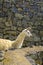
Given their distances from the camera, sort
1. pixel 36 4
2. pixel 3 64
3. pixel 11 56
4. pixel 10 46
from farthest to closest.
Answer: pixel 36 4 < pixel 10 46 < pixel 11 56 < pixel 3 64

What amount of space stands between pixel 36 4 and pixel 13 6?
74 cm

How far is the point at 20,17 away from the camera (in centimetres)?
877

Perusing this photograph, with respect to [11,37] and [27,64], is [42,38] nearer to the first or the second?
[11,37]

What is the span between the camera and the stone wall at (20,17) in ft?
28.7

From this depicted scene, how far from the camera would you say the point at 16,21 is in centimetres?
880

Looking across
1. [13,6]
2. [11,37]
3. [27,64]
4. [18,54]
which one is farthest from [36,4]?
[27,64]

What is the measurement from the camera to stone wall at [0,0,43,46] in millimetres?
8742

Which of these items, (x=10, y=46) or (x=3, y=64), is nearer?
(x=3, y=64)

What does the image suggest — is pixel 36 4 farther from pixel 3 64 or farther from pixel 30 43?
pixel 3 64

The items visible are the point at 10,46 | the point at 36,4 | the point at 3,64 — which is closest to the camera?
the point at 3,64

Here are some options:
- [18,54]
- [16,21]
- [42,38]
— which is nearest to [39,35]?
[42,38]

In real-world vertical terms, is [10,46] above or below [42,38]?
above

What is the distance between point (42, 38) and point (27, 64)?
4364mm

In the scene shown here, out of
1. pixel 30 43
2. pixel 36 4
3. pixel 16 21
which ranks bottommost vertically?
pixel 30 43
